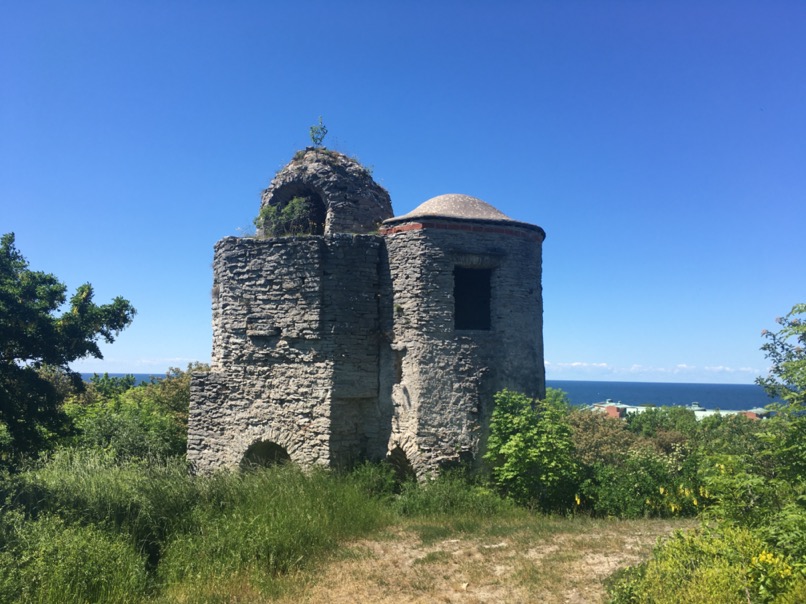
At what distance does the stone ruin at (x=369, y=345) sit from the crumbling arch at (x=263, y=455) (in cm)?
3

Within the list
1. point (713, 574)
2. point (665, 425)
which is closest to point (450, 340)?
point (713, 574)

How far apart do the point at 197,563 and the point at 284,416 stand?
349 centimetres

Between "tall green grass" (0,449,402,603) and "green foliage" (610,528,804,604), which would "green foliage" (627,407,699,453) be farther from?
"green foliage" (610,528,804,604)

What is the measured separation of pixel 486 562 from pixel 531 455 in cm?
252

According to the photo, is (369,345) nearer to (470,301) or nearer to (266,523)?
(470,301)

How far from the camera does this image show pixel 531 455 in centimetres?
911

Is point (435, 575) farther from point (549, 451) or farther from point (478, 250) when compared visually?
point (478, 250)

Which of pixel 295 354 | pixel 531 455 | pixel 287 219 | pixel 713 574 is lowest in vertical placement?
pixel 713 574

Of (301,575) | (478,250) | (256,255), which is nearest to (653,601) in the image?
(301,575)

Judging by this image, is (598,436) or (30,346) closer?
(30,346)

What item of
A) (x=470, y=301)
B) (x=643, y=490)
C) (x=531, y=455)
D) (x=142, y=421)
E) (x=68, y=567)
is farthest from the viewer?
(x=142, y=421)

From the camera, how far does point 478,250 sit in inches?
411

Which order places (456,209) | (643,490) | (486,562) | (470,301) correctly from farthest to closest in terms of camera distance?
(470,301), (456,209), (643,490), (486,562)

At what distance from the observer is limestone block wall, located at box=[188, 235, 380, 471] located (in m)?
10.1
